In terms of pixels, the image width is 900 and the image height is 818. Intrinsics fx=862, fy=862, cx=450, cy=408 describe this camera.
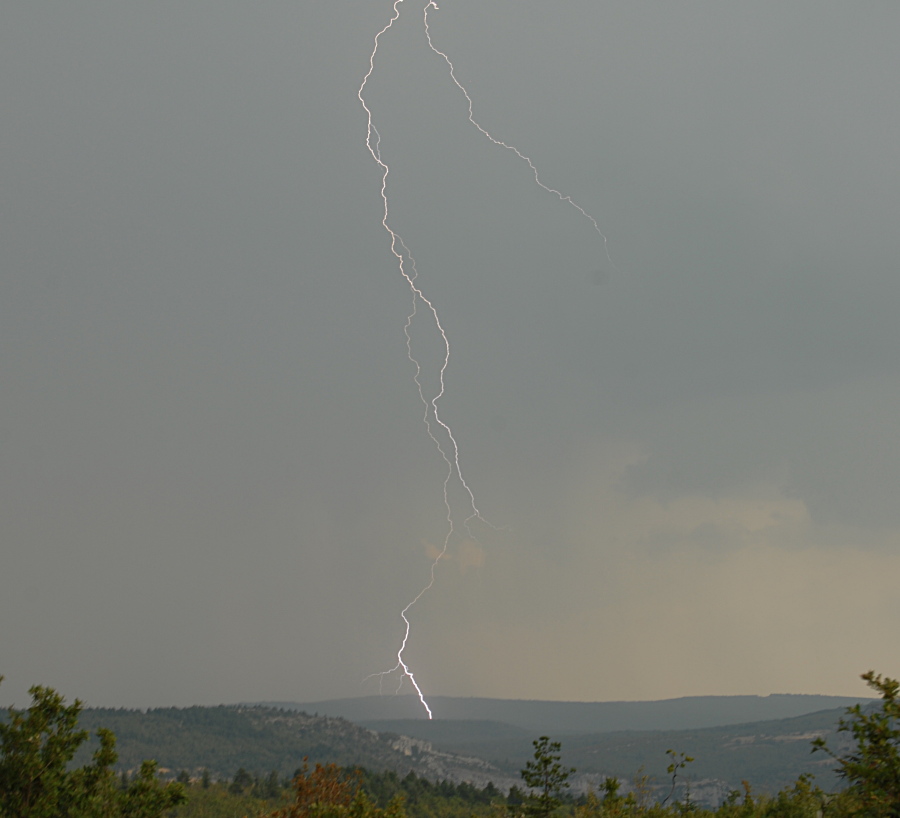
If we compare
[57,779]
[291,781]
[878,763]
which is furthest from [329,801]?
[878,763]

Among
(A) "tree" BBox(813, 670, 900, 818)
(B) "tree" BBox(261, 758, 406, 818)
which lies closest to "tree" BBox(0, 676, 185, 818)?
(B) "tree" BBox(261, 758, 406, 818)

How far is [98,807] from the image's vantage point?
46.8ft

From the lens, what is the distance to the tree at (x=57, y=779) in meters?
14.1

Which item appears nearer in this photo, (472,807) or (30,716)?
(30,716)

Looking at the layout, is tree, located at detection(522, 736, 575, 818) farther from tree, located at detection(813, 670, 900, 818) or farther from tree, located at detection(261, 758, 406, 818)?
tree, located at detection(813, 670, 900, 818)

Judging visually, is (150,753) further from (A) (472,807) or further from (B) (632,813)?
(B) (632,813)

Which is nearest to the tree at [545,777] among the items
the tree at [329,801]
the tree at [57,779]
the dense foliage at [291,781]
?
the dense foliage at [291,781]

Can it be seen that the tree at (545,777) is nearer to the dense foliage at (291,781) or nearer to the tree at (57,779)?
the dense foliage at (291,781)

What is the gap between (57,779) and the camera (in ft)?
48.1

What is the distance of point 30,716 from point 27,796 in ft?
4.19

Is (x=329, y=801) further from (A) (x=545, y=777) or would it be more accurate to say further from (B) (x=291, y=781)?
(A) (x=545, y=777)

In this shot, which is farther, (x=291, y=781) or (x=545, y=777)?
(x=545, y=777)

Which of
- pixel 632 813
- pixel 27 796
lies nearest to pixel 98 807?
pixel 27 796

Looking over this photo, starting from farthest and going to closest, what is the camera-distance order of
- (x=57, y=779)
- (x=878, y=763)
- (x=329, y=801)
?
(x=329, y=801)
(x=57, y=779)
(x=878, y=763)
